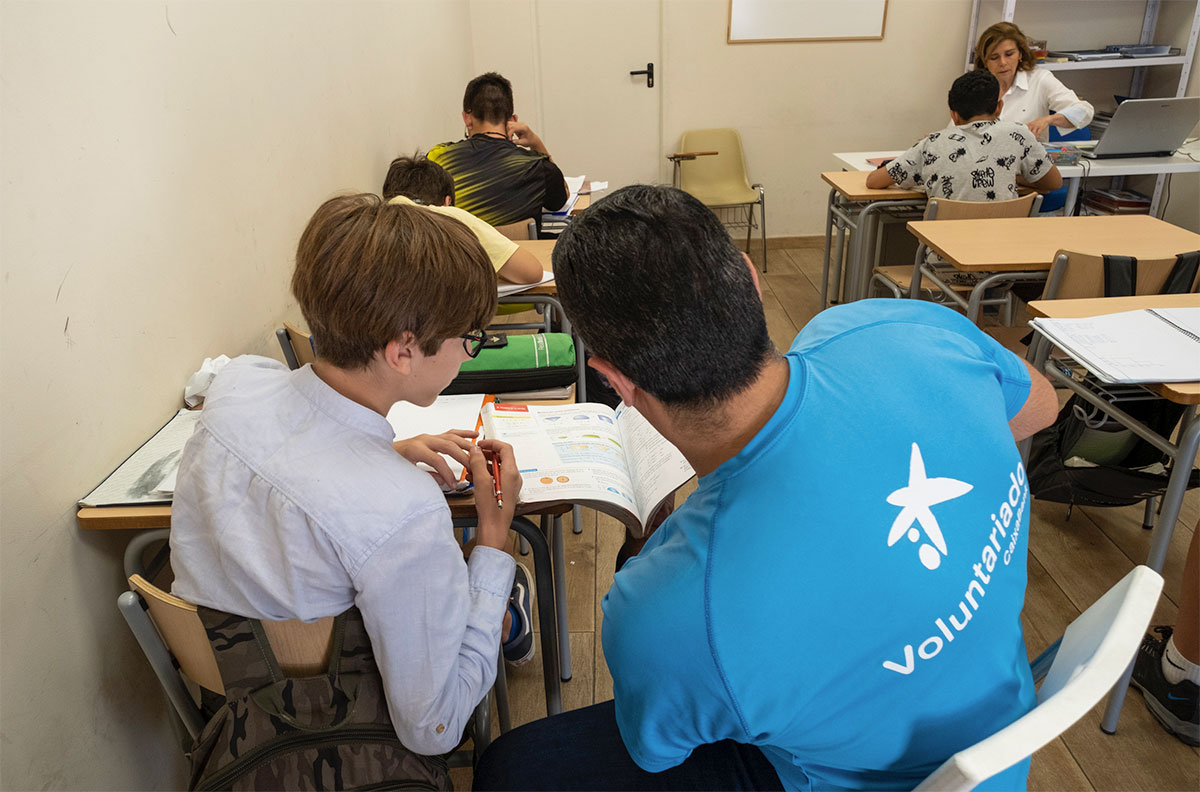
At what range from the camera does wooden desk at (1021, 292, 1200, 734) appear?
4.83ft

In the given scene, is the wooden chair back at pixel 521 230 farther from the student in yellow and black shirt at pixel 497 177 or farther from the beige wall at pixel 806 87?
the beige wall at pixel 806 87

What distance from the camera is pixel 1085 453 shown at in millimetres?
1950

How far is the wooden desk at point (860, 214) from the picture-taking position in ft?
11.0

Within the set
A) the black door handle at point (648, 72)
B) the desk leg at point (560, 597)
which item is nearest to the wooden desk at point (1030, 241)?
the desk leg at point (560, 597)

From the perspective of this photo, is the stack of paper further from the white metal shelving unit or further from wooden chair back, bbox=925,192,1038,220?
the white metal shelving unit

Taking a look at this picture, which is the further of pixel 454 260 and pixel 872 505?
pixel 454 260

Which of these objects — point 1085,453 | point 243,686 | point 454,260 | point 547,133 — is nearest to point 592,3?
point 547,133

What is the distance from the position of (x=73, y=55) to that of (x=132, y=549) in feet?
2.64

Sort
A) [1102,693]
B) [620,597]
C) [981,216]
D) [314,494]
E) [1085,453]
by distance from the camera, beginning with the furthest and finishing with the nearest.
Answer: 1. [981,216]
2. [1085,453]
3. [314,494]
4. [620,597]
5. [1102,693]

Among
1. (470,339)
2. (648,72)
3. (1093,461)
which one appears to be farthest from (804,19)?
(470,339)

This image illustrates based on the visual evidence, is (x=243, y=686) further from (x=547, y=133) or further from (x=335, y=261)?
(x=547, y=133)

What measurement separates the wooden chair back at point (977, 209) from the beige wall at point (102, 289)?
89.3 inches

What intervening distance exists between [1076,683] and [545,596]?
2.63 feet

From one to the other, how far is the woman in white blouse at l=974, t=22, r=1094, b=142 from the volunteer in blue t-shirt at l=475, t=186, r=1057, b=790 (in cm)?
405
